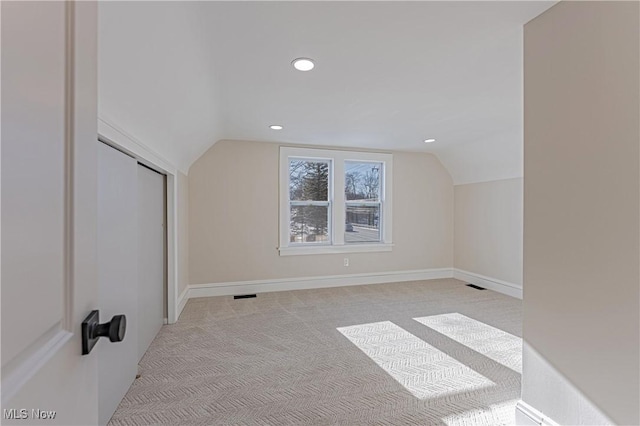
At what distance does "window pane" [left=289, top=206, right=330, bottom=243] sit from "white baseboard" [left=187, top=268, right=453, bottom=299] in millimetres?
623

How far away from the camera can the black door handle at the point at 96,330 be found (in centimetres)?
68

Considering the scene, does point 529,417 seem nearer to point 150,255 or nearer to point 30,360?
point 30,360

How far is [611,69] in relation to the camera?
1310 millimetres

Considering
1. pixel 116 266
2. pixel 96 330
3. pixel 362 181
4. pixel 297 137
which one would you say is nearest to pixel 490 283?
pixel 362 181

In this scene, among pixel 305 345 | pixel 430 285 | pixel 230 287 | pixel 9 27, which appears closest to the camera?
pixel 9 27

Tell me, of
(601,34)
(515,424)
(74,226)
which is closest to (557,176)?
(601,34)

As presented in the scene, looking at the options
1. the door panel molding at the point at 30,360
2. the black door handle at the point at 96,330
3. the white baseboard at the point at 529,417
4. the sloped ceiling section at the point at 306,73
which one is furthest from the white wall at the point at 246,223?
the door panel molding at the point at 30,360

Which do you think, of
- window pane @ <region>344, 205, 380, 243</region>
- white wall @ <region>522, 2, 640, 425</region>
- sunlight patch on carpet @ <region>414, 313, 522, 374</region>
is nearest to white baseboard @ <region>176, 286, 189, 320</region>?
window pane @ <region>344, 205, 380, 243</region>

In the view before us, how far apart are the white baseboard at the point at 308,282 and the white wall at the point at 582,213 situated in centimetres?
335

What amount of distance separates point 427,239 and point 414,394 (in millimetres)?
3699

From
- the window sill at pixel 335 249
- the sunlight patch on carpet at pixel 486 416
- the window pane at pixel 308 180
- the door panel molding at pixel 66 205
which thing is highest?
the window pane at pixel 308 180

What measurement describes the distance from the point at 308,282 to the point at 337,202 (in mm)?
1338

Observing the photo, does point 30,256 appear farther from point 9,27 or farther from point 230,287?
point 230,287

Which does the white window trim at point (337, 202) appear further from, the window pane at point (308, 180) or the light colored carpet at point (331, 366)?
the light colored carpet at point (331, 366)
